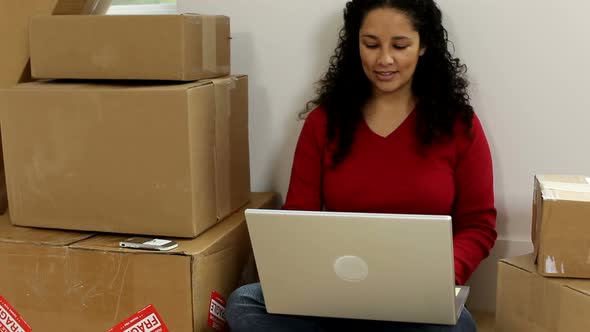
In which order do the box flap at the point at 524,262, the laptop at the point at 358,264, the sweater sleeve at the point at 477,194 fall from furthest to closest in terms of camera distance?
the sweater sleeve at the point at 477,194, the box flap at the point at 524,262, the laptop at the point at 358,264

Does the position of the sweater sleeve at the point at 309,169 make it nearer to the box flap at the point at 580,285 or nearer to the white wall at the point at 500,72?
the white wall at the point at 500,72

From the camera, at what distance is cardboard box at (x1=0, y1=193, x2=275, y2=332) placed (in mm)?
1500

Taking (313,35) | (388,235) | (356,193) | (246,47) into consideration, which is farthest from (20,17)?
(388,235)

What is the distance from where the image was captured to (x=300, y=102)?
1907 millimetres

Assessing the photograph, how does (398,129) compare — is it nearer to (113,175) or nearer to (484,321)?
(484,321)

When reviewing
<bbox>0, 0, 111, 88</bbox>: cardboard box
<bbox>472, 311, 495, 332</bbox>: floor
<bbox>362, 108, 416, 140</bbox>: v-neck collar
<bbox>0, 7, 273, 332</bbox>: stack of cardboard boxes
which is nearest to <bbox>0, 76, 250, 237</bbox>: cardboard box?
<bbox>0, 7, 273, 332</bbox>: stack of cardboard boxes

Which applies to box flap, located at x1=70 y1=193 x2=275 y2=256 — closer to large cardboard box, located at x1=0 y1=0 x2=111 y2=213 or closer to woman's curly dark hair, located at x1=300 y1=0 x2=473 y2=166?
woman's curly dark hair, located at x1=300 y1=0 x2=473 y2=166

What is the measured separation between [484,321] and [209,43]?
0.91m

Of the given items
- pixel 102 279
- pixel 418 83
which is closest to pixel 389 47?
pixel 418 83

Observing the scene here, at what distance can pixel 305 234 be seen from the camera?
128 centimetres

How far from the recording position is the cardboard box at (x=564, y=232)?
131 centimetres

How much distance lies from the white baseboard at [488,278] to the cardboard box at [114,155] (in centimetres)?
67

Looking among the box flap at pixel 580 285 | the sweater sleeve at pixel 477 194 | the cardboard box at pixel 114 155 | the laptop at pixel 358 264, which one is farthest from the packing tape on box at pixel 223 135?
the box flap at pixel 580 285

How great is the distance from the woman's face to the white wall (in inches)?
7.6
